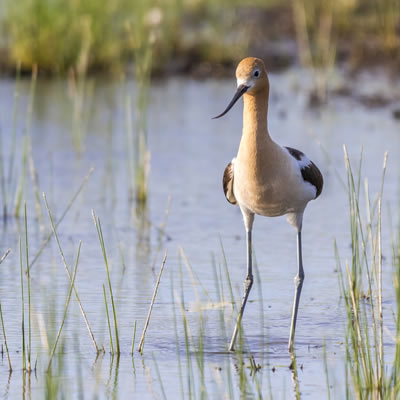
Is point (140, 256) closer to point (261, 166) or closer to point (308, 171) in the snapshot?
point (308, 171)

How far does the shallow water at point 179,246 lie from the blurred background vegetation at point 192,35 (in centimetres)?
56

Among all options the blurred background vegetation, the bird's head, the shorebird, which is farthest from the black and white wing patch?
the blurred background vegetation

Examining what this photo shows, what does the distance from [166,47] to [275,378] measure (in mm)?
9935

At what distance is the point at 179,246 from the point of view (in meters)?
6.47

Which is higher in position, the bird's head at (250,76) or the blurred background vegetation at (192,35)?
the blurred background vegetation at (192,35)

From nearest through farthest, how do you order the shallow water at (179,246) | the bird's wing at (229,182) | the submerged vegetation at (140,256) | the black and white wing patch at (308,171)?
the submerged vegetation at (140,256) < the shallow water at (179,246) < the black and white wing patch at (308,171) < the bird's wing at (229,182)

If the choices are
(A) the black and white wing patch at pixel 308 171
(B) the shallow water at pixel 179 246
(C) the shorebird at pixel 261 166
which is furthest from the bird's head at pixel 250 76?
(B) the shallow water at pixel 179 246

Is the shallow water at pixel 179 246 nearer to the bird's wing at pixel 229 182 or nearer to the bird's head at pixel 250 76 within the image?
the bird's wing at pixel 229 182

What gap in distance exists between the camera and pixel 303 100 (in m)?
12.8

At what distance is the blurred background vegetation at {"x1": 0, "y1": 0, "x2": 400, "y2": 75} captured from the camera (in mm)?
13250

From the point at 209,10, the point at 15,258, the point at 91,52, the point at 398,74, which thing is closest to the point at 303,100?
the point at 398,74

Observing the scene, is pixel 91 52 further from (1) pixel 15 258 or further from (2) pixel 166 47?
(1) pixel 15 258

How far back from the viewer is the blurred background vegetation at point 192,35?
13.2 m

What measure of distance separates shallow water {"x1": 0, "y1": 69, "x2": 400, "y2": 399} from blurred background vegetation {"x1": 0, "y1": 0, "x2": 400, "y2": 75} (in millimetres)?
559
